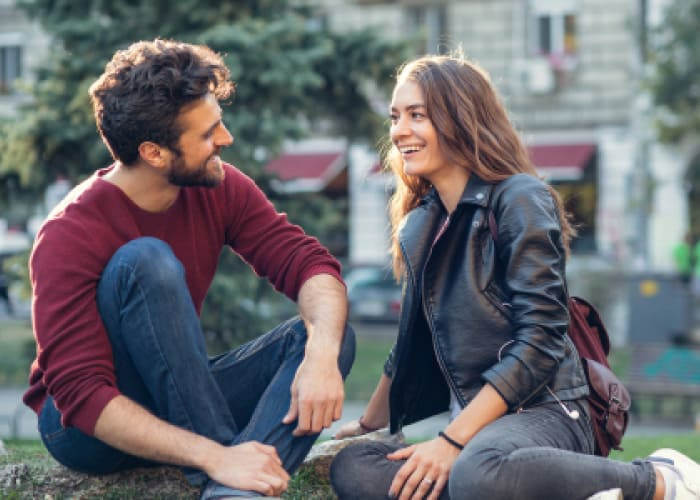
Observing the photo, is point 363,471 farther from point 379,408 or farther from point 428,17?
point 428,17

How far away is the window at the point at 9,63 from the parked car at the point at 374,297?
41.2ft

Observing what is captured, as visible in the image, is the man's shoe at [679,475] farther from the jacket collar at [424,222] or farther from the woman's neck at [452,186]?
the woman's neck at [452,186]

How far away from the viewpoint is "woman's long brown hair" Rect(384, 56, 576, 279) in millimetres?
3695

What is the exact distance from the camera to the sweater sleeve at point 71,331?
3.19 meters

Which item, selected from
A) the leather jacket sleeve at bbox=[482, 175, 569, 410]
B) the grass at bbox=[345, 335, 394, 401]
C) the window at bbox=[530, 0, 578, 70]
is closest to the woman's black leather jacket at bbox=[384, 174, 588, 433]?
the leather jacket sleeve at bbox=[482, 175, 569, 410]

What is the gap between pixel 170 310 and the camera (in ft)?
10.6

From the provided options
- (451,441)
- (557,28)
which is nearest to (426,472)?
(451,441)

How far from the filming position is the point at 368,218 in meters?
24.5

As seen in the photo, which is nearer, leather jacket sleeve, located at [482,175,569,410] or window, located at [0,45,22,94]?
leather jacket sleeve, located at [482,175,569,410]

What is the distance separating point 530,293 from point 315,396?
741 mm

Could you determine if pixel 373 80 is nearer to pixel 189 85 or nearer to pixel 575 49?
pixel 189 85

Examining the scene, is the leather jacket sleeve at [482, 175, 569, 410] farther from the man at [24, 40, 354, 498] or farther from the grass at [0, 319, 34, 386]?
the grass at [0, 319, 34, 386]

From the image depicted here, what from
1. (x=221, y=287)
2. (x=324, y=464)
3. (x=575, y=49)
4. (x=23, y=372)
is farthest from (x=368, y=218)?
(x=324, y=464)

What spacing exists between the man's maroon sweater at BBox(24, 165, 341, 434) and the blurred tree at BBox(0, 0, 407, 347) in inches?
256
